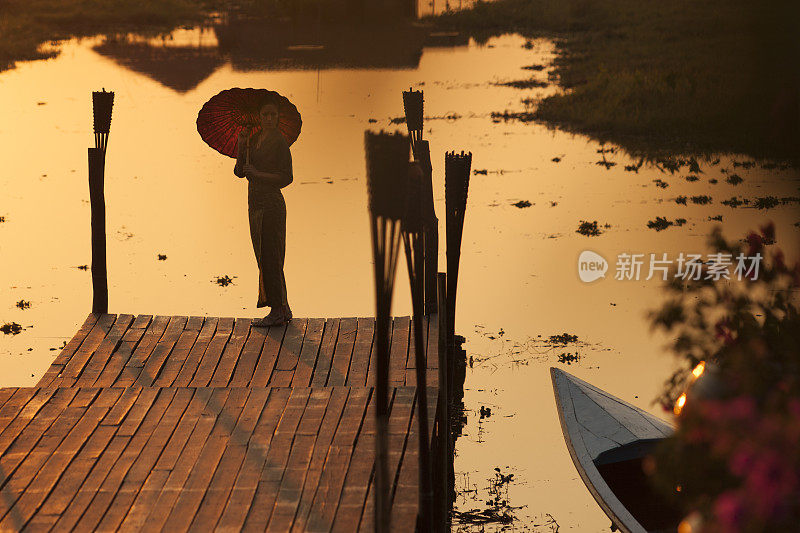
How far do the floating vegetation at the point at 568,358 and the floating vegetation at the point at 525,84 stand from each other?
18.3 meters

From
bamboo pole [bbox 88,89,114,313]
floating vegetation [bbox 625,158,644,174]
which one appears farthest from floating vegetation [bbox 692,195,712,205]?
bamboo pole [bbox 88,89,114,313]

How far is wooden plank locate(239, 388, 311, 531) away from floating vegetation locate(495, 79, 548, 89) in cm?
2374

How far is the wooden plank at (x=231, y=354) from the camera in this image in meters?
10.0

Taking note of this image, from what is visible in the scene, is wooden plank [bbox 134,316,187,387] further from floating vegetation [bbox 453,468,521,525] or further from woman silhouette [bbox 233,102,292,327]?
floating vegetation [bbox 453,468,521,525]

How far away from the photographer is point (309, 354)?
416 inches

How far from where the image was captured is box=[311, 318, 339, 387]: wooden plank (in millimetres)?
10055

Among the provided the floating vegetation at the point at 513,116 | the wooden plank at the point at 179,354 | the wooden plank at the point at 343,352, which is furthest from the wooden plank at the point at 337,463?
the floating vegetation at the point at 513,116

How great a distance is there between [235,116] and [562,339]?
5623mm

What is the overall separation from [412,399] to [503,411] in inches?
149

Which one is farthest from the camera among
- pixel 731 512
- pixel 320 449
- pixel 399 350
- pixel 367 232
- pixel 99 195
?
pixel 367 232

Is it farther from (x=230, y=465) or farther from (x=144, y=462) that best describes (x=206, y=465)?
(x=144, y=462)

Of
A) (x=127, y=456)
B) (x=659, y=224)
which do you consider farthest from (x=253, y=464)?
(x=659, y=224)

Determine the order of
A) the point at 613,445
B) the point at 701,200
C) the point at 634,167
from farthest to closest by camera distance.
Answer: the point at 634,167 → the point at 701,200 → the point at 613,445

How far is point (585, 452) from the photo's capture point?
32.8 ft
